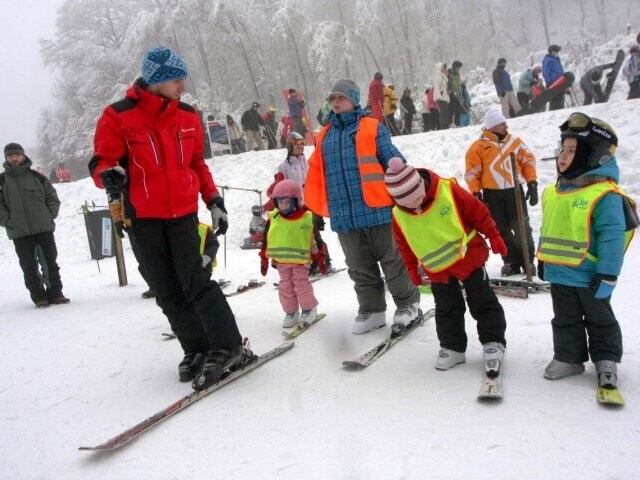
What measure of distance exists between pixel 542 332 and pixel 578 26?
132 feet

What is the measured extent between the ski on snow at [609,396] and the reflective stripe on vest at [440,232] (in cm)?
102

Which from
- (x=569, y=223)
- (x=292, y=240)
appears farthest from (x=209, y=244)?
(x=569, y=223)

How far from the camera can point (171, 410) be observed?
2.90 metres

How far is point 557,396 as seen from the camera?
2652 mm

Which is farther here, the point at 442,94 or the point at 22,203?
the point at 442,94

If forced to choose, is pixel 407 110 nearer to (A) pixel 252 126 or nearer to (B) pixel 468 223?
(A) pixel 252 126

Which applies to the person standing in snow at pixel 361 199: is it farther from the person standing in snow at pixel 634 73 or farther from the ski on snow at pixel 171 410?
the person standing in snow at pixel 634 73

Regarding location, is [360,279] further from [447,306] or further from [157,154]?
[157,154]

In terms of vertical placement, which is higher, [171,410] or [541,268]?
[541,268]

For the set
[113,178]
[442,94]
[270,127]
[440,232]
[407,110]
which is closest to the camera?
[113,178]

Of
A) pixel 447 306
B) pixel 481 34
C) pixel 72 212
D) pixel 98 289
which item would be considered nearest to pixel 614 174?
pixel 447 306

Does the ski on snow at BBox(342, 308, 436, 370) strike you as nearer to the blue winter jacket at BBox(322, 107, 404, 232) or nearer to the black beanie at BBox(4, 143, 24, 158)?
the blue winter jacket at BBox(322, 107, 404, 232)

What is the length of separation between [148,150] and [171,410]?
160 cm

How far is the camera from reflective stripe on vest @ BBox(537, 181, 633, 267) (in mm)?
2703
